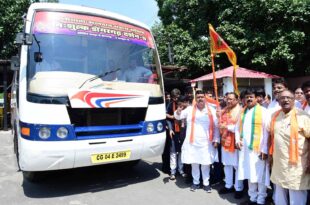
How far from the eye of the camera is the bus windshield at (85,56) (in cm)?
448

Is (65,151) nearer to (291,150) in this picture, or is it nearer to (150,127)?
(150,127)

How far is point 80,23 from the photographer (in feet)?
16.1

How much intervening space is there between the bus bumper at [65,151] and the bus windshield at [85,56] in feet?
2.42

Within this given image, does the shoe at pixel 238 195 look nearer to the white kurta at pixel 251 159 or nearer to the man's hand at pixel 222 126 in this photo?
the white kurta at pixel 251 159

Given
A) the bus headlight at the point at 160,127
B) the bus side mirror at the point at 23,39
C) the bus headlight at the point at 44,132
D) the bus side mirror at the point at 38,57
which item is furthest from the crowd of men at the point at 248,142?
the bus side mirror at the point at 23,39

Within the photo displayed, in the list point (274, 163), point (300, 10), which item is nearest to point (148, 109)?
point (274, 163)

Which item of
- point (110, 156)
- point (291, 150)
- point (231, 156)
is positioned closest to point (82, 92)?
point (110, 156)

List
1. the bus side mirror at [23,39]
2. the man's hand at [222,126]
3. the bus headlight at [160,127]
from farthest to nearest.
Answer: the bus headlight at [160,127] < the man's hand at [222,126] < the bus side mirror at [23,39]

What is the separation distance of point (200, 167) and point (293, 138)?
88.3 inches

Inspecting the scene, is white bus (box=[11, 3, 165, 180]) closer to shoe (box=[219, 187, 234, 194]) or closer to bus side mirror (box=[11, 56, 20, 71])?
bus side mirror (box=[11, 56, 20, 71])

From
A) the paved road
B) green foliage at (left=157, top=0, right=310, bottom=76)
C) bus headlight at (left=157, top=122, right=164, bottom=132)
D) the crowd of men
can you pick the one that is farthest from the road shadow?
green foliage at (left=157, top=0, right=310, bottom=76)

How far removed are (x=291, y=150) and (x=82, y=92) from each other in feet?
9.42

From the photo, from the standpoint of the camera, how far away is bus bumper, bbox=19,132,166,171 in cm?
422

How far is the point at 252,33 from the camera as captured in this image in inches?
522
